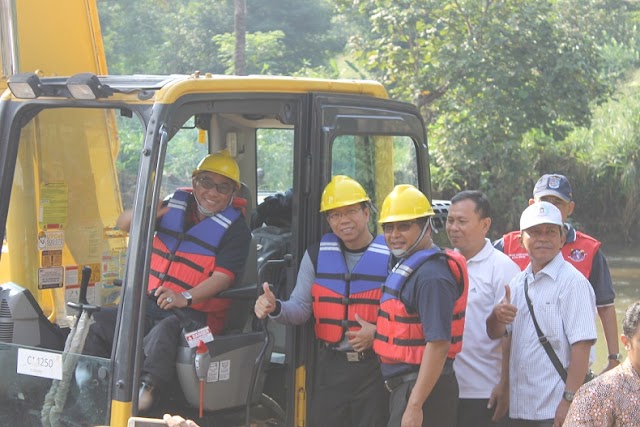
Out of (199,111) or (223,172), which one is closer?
(199,111)

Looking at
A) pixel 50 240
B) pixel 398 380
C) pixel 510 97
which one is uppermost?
pixel 510 97

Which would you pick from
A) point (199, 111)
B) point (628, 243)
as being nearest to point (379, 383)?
point (199, 111)

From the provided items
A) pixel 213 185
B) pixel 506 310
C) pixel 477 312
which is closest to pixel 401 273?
pixel 506 310

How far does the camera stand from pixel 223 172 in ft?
15.4

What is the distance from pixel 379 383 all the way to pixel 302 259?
2.12 ft

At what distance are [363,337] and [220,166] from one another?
46.2 inches

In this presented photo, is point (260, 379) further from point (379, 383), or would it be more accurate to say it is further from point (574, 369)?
point (574, 369)

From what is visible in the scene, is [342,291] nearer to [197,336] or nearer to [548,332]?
[197,336]

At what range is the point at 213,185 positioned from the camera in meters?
4.71

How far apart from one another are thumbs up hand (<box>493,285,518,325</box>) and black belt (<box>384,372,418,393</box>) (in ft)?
1.69

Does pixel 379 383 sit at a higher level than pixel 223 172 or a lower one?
lower

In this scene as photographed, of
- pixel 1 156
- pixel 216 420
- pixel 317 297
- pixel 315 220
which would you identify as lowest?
pixel 216 420

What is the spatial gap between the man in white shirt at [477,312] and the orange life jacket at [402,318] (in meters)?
0.50

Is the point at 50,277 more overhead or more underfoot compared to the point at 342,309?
more overhead
